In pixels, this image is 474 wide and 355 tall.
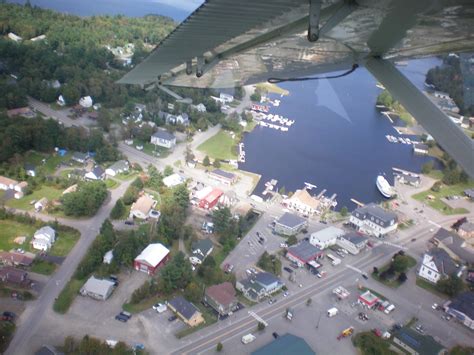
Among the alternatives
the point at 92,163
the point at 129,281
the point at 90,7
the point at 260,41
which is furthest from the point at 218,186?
the point at 90,7

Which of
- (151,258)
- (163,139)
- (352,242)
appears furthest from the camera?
(163,139)

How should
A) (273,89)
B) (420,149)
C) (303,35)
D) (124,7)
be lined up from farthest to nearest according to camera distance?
(124,7)
(273,89)
(420,149)
(303,35)

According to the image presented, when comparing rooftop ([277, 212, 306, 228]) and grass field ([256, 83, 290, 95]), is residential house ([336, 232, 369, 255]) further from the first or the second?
grass field ([256, 83, 290, 95])

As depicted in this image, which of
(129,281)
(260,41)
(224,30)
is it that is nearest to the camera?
(224,30)

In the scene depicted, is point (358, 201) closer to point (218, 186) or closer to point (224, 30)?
point (218, 186)

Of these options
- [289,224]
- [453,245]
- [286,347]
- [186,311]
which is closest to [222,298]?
[186,311]

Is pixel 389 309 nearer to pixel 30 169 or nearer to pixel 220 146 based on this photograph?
pixel 220 146

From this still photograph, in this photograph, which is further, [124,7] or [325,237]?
[124,7]
